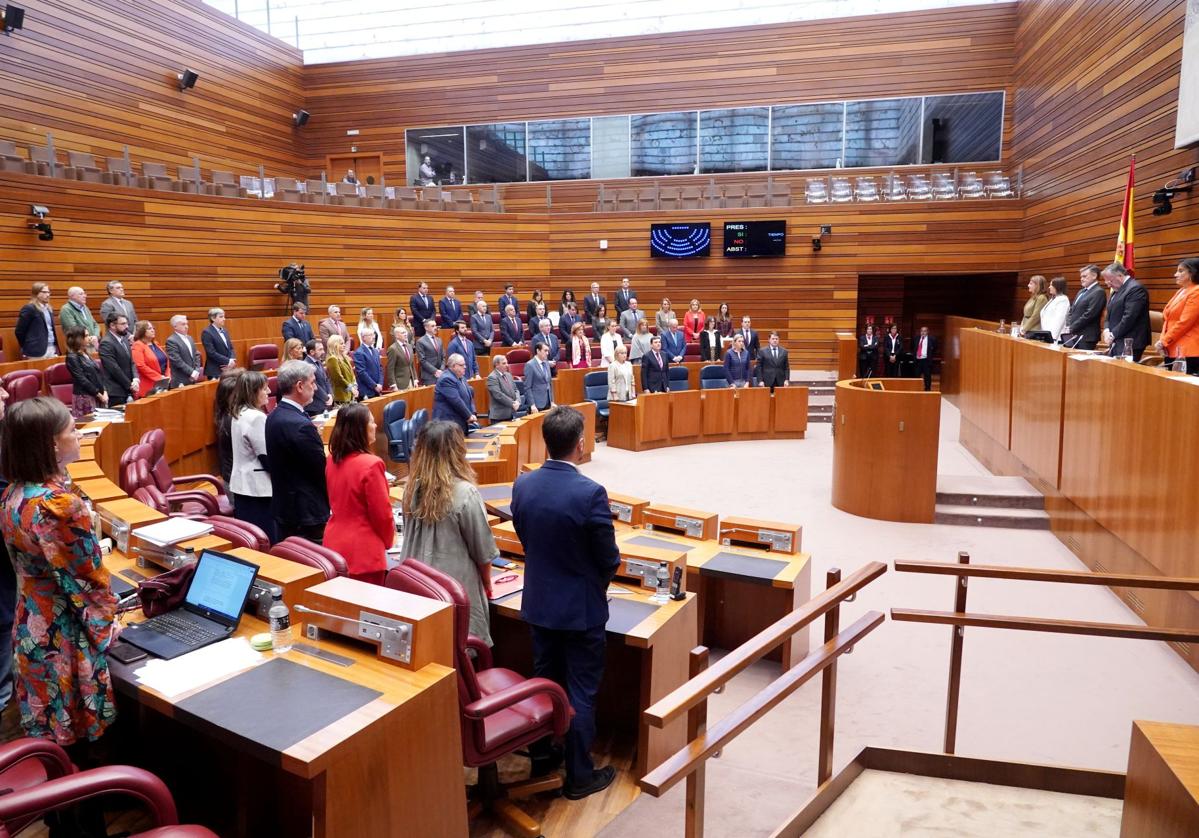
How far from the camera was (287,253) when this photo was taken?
40.4 ft

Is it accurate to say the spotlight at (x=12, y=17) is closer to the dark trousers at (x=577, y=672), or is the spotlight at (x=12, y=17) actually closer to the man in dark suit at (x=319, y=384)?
the man in dark suit at (x=319, y=384)

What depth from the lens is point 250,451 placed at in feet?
13.3

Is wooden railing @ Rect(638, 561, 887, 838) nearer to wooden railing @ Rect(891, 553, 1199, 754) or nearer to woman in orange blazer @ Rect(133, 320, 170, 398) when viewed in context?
wooden railing @ Rect(891, 553, 1199, 754)

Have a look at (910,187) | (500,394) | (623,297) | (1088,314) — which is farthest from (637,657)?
(910,187)

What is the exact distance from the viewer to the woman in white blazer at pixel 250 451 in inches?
159

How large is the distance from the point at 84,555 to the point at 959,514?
6.10 meters

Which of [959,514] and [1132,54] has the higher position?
[1132,54]

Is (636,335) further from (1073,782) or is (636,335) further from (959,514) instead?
(1073,782)

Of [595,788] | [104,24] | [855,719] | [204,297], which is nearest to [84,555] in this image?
[595,788]

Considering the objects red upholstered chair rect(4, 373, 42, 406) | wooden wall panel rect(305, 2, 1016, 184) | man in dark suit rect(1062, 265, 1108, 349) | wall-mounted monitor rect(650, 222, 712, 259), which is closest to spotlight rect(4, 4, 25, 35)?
wooden wall panel rect(305, 2, 1016, 184)

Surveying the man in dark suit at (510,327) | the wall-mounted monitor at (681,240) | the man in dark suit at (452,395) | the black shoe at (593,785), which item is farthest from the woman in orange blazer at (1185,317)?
the wall-mounted monitor at (681,240)

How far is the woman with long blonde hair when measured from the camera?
2.83m

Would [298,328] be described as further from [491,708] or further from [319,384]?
[491,708]

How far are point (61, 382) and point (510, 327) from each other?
5.84 meters
